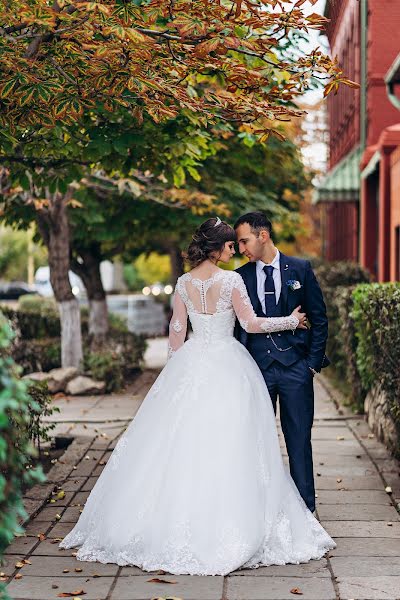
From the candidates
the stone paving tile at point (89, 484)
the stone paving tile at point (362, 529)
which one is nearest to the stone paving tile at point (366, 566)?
the stone paving tile at point (362, 529)

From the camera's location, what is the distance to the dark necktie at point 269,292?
6.77 meters

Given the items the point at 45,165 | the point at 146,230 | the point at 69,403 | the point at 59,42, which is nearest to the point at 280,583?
the point at 59,42

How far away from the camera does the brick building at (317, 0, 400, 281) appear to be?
674 inches

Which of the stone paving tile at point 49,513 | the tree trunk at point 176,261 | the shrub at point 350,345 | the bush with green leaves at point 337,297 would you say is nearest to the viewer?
the stone paving tile at point 49,513

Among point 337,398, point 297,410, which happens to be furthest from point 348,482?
point 337,398

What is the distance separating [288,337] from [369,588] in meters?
1.86

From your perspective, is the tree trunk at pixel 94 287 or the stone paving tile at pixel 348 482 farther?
the tree trunk at pixel 94 287

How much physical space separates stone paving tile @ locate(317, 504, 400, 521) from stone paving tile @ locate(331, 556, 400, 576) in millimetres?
1028

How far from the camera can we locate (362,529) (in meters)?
6.80

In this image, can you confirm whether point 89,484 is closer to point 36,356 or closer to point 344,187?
point 36,356

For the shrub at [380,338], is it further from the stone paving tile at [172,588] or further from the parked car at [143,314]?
the parked car at [143,314]

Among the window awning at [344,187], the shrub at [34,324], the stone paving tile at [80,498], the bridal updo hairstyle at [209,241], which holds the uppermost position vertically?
the window awning at [344,187]

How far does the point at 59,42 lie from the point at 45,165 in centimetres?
184

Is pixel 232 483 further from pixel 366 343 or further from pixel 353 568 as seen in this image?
pixel 366 343
